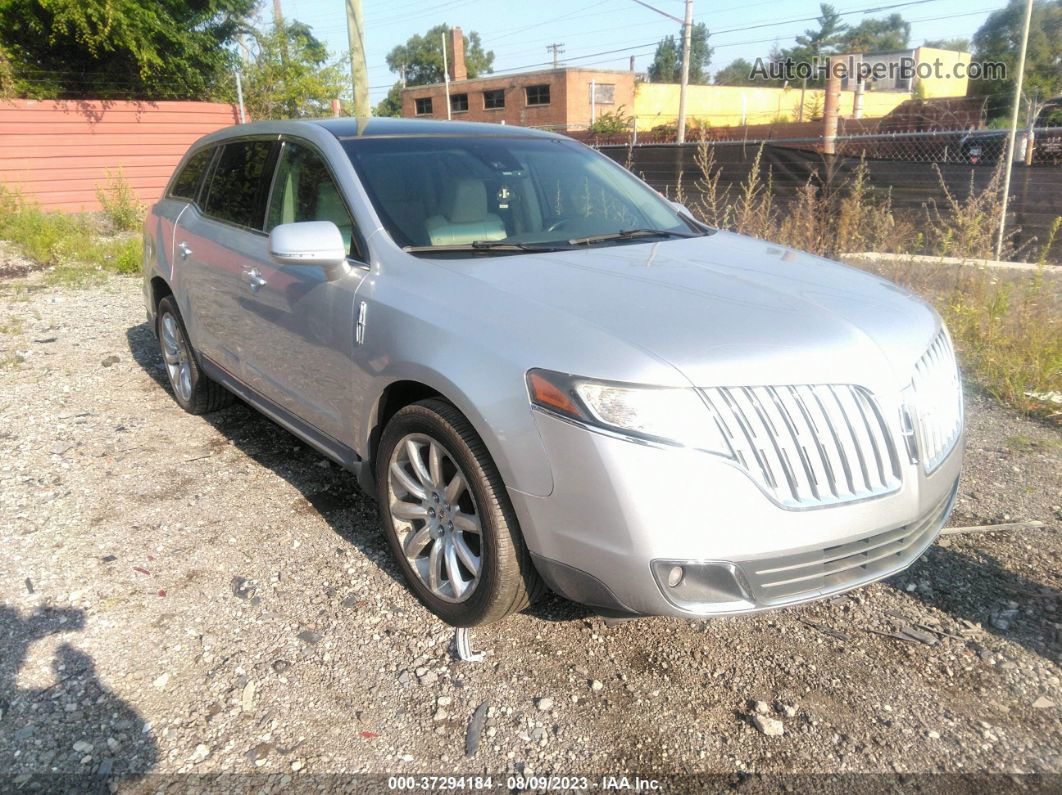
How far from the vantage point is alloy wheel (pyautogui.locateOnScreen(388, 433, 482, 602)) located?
2803 mm

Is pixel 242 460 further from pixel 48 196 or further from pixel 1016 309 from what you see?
pixel 48 196

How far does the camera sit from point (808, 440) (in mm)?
2309

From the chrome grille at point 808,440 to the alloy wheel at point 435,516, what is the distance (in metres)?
0.91

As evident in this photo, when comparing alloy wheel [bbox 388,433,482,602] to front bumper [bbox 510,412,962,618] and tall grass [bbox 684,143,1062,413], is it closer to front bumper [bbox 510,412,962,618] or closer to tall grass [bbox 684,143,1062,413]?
front bumper [bbox 510,412,962,618]

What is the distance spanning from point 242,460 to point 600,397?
2.95m

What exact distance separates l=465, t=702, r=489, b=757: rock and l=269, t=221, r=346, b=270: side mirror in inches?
67.1

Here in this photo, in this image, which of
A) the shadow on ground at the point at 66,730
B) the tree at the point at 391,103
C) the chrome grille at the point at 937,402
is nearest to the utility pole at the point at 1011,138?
the chrome grille at the point at 937,402

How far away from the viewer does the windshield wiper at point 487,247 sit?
3148 millimetres

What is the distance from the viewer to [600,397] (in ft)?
7.52

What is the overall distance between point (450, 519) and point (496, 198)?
146 centimetres

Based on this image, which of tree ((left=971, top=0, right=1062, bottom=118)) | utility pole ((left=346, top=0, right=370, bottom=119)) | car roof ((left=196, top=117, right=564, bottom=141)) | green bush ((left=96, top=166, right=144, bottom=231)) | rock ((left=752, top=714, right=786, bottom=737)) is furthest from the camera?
tree ((left=971, top=0, right=1062, bottom=118))

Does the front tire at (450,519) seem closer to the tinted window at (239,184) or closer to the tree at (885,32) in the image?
the tinted window at (239,184)

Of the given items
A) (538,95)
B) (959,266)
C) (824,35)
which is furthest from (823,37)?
(959,266)

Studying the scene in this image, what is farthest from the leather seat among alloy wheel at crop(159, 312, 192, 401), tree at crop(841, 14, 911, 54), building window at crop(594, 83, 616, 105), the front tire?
tree at crop(841, 14, 911, 54)
